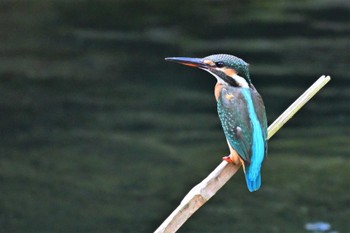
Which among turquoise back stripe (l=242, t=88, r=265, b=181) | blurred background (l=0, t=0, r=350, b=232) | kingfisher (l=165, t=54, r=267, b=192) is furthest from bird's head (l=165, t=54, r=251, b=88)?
blurred background (l=0, t=0, r=350, b=232)

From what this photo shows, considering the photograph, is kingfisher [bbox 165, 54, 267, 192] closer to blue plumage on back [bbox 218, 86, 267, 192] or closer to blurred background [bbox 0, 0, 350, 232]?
blue plumage on back [bbox 218, 86, 267, 192]

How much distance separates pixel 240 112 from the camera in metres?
3.21

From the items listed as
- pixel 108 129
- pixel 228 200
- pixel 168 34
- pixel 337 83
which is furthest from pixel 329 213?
pixel 168 34

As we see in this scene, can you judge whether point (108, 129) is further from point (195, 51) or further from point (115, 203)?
Result: point (195, 51)

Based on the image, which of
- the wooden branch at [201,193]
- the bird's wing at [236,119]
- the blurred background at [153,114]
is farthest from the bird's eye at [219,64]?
the blurred background at [153,114]

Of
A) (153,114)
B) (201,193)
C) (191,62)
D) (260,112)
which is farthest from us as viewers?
(153,114)

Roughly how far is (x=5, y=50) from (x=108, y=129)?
2.95 metres

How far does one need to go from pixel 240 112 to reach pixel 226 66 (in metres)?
0.19

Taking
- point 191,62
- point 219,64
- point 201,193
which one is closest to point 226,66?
point 219,64

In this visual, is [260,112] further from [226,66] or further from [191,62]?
[191,62]

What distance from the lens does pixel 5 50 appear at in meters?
11.4

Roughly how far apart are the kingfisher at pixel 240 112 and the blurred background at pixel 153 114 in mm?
3990

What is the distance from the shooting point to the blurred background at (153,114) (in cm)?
746

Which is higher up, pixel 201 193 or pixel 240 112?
pixel 240 112
